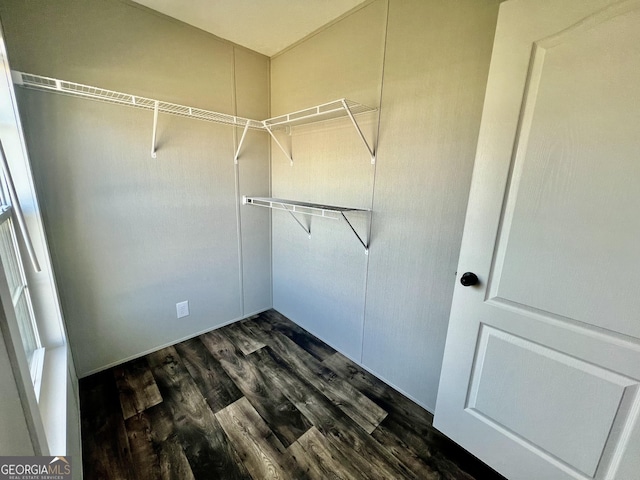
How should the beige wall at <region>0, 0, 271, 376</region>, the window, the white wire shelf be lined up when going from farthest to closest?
the white wire shelf
the beige wall at <region>0, 0, 271, 376</region>
the window

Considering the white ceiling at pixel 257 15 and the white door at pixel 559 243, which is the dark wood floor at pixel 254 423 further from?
the white ceiling at pixel 257 15

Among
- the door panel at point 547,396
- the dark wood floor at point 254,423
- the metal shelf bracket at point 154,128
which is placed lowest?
the dark wood floor at point 254,423

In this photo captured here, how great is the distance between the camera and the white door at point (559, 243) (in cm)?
84

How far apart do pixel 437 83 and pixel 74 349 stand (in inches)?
106

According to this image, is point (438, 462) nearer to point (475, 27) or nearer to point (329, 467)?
point (329, 467)

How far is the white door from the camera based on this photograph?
0.84 meters

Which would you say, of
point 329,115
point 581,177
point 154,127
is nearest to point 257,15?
point 329,115

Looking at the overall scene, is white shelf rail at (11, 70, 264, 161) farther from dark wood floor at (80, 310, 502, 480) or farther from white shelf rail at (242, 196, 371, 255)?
dark wood floor at (80, 310, 502, 480)

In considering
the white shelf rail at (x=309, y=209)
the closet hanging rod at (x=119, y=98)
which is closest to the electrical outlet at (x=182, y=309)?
the white shelf rail at (x=309, y=209)

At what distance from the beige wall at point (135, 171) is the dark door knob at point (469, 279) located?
70.9 inches

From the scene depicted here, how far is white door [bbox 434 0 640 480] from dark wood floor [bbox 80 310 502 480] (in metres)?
0.45

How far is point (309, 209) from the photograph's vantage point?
2.06 metres

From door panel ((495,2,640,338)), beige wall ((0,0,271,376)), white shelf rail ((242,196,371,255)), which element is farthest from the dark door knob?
beige wall ((0,0,271,376))

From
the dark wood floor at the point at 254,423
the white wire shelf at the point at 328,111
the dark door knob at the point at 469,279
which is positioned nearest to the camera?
the dark door knob at the point at 469,279
